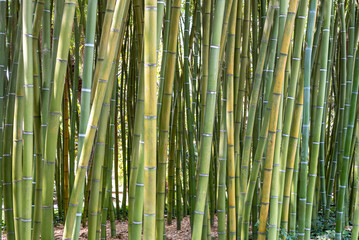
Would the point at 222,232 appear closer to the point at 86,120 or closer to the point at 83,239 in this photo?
the point at 86,120

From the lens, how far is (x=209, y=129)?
42.5 inches

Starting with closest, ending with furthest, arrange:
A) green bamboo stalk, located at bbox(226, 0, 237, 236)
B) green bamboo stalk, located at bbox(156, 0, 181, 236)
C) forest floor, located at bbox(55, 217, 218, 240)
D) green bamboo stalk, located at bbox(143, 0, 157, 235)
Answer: green bamboo stalk, located at bbox(143, 0, 157, 235) < green bamboo stalk, located at bbox(156, 0, 181, 236) < green bamboo stalk, located at bbox(226, 0, 237, 236) < forest floor, located at bbox(55, 217, 218, 240)

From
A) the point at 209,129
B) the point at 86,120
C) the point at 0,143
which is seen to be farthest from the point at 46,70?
the point at 209,129

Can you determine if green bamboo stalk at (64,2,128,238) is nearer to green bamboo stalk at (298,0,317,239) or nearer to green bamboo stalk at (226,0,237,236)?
green bamboo stalk at (226,0,237,236)

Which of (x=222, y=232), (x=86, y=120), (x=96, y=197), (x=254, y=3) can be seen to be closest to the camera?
(x=86, y=120)

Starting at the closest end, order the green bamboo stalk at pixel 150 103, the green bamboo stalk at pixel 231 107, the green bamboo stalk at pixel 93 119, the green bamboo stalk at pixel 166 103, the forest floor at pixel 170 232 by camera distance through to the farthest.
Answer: the green bamboo stalk at pixel 150 103
the green bamboo stalk at pixel 93 119
the green bamboo stalk at pixel 166 103
the green bamboo stalk at pixel 231 107
the forest floor at pixel 170 232

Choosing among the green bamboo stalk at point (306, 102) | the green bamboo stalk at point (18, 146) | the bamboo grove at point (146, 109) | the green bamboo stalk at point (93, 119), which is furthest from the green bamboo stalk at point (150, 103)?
the green bamboo stalk at point (306, 102)

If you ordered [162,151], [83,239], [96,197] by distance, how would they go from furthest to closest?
[83,239] < [162,151] < [96,197]

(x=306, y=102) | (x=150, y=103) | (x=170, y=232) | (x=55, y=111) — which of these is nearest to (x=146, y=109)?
(x=150, y=103)

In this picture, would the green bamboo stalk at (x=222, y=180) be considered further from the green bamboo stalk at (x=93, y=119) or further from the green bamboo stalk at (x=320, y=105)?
the green bamboo stalk at (x=93, y=119)

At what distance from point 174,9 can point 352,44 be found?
1.41 metres

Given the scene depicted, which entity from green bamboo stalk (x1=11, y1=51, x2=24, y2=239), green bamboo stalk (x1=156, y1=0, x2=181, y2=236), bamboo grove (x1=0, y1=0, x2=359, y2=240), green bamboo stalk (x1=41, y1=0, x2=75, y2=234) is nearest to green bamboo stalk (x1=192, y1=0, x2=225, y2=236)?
bamboo grove (x1=0, y1=0, x2=359, y2=240)

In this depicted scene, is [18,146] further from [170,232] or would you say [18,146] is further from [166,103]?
[170,232]

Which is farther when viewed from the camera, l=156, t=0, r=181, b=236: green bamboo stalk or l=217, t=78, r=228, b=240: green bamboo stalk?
l=217, t=78, r=228, b=240: green bamboo stalk
